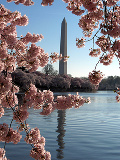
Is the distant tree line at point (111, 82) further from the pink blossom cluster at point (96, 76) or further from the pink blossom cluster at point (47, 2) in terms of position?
the pink blossom cluster at point (96, 76)

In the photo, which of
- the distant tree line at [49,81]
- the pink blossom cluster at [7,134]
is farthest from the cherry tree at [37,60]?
the distant tree line at [49,81]

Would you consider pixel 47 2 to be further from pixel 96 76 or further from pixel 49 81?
pixel 49 81

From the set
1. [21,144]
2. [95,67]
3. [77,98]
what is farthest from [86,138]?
[95,67]

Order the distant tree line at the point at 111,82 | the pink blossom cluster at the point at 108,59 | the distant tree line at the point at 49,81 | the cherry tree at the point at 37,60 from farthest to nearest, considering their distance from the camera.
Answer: the distant tree line at the point at 111,82 < the distant tree line at the point at 49,81 < the pink blossom cluster at the point at 108,59 < the cherry tree at the point at 37,60

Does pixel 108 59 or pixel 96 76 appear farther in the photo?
pixel 108 59

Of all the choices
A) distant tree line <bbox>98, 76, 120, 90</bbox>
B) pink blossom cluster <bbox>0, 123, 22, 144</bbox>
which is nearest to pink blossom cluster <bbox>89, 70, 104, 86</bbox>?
pink blossom cluster <bbox>0, 123, 22, 144</bbox>

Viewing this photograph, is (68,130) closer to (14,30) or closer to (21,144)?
(21,144)

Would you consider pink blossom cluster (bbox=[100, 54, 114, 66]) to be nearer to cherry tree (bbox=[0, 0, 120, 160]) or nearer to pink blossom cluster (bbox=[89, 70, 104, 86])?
cherry tree (bbox=[0, 0, 120, 160])

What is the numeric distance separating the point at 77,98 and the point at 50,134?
3210 mm

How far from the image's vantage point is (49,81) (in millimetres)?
50312

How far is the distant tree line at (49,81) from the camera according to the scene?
44000 mm

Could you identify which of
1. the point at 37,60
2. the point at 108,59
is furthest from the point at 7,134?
the point at 108,59

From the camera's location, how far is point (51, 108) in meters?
4.21

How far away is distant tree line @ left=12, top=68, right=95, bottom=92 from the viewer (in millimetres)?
44000
